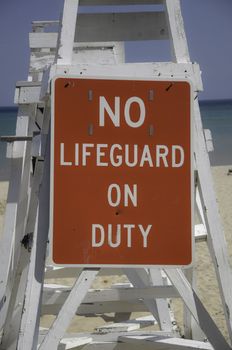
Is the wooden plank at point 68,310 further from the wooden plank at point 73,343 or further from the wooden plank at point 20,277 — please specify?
the wooden plank at point 73,343

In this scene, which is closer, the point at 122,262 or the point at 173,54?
the point at 122,262

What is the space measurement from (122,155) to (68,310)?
66 cm

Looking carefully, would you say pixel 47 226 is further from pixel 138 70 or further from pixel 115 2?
pixel 115 2

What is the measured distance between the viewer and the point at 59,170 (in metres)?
2.65

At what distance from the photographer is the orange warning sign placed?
2641 millimetres

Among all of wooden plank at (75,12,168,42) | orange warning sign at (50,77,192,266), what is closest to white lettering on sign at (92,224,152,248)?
orange warning sign at (50,77,192,266)

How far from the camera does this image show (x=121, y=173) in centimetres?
265

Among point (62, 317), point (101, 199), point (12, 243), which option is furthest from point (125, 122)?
point (12, 243)

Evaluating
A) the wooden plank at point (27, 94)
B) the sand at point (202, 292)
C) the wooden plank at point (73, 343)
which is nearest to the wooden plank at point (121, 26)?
the wooden plank at point (27, 94)

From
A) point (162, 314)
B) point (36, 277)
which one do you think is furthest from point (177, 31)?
point (162, 314)

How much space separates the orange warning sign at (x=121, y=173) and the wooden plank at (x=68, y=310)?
8cm

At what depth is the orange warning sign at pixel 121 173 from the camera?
2.64m

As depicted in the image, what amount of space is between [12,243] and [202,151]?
56.0 inches

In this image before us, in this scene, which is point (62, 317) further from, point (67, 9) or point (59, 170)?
point (67, 9)
